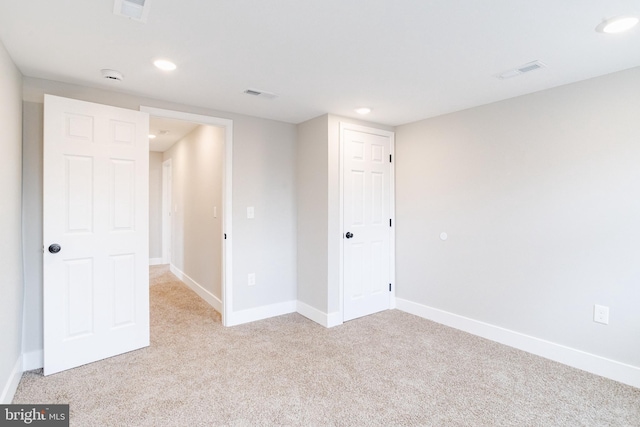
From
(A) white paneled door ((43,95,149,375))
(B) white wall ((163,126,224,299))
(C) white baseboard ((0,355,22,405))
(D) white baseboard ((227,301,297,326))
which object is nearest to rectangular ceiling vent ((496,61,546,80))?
(B) white wall ((163,126,224,299))

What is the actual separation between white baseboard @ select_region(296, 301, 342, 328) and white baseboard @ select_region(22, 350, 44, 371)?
229cm

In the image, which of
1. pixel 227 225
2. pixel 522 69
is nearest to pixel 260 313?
pixel 227 225

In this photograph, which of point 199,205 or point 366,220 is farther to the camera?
point 199,205

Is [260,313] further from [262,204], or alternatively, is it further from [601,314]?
[601,314]

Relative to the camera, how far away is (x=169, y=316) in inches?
143

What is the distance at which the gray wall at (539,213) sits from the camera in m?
2.33

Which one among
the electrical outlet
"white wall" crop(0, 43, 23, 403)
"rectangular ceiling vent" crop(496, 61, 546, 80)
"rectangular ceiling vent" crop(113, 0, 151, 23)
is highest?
"rectangular ceiling vent" crop(496, 61, 546, 80)

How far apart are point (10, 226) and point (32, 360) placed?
108cm

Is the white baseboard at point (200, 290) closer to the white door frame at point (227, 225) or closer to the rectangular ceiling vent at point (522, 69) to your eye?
the white door frame at point (227, 225)

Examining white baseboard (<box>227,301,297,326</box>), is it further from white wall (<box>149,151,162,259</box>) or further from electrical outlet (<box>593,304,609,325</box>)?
white wall (<box>149,151,162,259</box>)

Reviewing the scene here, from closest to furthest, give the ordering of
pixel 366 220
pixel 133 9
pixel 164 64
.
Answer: pixel 133 9 < pixel 164 64 < pixel 366 220

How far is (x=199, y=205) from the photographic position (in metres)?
4.46

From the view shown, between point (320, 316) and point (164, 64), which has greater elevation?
point (164, 64)

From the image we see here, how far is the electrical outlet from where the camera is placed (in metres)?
2.39
